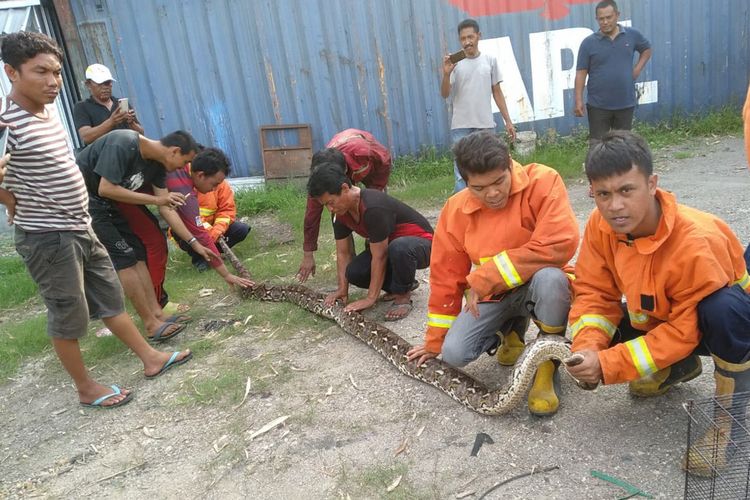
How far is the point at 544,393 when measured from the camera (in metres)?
3.01

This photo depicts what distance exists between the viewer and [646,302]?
2607mm

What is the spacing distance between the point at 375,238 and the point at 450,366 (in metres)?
1.36

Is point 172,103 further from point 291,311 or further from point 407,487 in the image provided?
point 407,487

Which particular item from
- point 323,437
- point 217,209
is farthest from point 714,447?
point 217,209

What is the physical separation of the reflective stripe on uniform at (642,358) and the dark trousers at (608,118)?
5.36m

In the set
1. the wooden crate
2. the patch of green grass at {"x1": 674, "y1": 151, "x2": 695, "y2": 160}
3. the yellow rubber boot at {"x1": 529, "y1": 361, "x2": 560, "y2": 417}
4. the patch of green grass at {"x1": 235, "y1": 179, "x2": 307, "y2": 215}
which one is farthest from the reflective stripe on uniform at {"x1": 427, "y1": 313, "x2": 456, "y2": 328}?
the patch of green grass at {"x1": 674, "y1": 151, "x2": 695, "y2": 160}

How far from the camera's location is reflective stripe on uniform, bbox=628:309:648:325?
8.89 ft

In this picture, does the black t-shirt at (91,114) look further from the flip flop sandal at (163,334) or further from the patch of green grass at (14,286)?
the flip flop sandal at (163,334)

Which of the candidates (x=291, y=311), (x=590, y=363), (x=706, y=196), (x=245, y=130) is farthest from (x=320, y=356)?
(x=245, y=130)

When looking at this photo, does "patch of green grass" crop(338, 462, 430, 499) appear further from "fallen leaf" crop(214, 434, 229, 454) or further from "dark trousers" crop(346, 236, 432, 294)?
"dark trousers" crop(346, 236, 432, 294)

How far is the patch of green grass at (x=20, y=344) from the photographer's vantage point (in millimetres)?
4727

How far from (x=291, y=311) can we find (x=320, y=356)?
3.23ft

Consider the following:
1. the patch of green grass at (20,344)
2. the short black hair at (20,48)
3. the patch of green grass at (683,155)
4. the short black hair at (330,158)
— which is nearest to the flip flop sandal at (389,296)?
the short black hair at (330,158)

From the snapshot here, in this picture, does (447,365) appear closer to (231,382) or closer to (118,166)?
(231,382)
